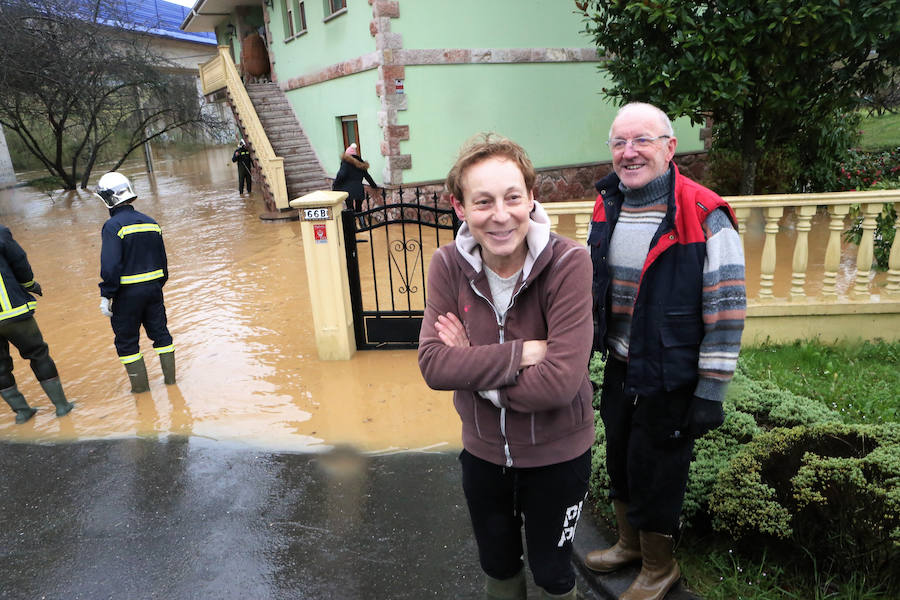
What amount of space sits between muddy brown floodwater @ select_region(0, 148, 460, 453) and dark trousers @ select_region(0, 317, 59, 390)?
0.39m

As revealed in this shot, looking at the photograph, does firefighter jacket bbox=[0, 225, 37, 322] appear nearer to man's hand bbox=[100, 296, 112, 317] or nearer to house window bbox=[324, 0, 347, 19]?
man's hand bbox=[100, 296, 112, 317]

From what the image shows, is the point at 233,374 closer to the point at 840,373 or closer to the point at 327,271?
the point at 327,271

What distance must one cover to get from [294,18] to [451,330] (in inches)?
624

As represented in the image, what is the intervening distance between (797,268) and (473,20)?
329 inches

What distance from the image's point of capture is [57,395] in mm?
5105

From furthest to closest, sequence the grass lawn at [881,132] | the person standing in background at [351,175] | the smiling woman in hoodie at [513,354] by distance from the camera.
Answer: the grass lawn at [881,132], the person standing in background at [351,175], the smiling woman in hoodie at [513,354]

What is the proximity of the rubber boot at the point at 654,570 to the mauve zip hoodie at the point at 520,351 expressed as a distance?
32.0 inches

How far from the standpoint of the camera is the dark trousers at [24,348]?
4.80m

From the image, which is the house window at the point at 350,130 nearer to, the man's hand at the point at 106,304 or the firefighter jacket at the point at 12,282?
the man's hand at the point at 106,304

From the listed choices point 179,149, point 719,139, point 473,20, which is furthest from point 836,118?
point 179,149

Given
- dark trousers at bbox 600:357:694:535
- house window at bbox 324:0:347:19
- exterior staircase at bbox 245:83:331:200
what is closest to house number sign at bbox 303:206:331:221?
dark trousers at bbox 600:357:694:535

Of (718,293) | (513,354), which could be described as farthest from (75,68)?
(718,293)

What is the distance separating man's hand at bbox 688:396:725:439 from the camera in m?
2.23

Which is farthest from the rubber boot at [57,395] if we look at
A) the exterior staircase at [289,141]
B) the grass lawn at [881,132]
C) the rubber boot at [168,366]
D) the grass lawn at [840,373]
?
the grass lawn at [881,132]
